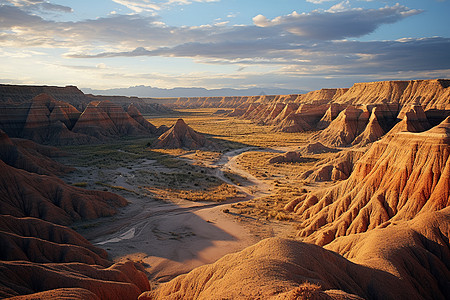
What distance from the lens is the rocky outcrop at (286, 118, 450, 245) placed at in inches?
696

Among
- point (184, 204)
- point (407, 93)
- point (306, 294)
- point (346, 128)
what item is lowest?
point (184, 204)

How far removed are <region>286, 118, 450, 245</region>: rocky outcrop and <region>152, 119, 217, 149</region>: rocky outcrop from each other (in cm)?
4261

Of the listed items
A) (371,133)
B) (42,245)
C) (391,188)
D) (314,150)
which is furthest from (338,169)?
(42,245)

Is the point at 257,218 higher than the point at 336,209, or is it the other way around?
the point at 336,209

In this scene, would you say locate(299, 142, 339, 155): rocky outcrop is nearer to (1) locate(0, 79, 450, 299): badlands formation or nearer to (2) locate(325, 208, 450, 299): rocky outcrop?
(1) locate(0, 79, 450, 299): badlands formation

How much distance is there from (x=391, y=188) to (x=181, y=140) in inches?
1931

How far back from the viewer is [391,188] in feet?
63.0

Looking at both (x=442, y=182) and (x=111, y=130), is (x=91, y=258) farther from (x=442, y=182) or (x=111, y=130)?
(x=111, y=130)

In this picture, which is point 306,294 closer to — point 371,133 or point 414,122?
point 414,122

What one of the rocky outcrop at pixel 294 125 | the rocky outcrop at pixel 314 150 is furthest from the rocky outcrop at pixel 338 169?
the rocky outcrop at pixel 294 125

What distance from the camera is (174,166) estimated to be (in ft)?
150

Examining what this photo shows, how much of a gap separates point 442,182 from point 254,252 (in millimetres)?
12445

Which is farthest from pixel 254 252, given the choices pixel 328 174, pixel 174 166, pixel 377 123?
pixel 377 123

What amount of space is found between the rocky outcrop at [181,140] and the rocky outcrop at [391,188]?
4261cm
